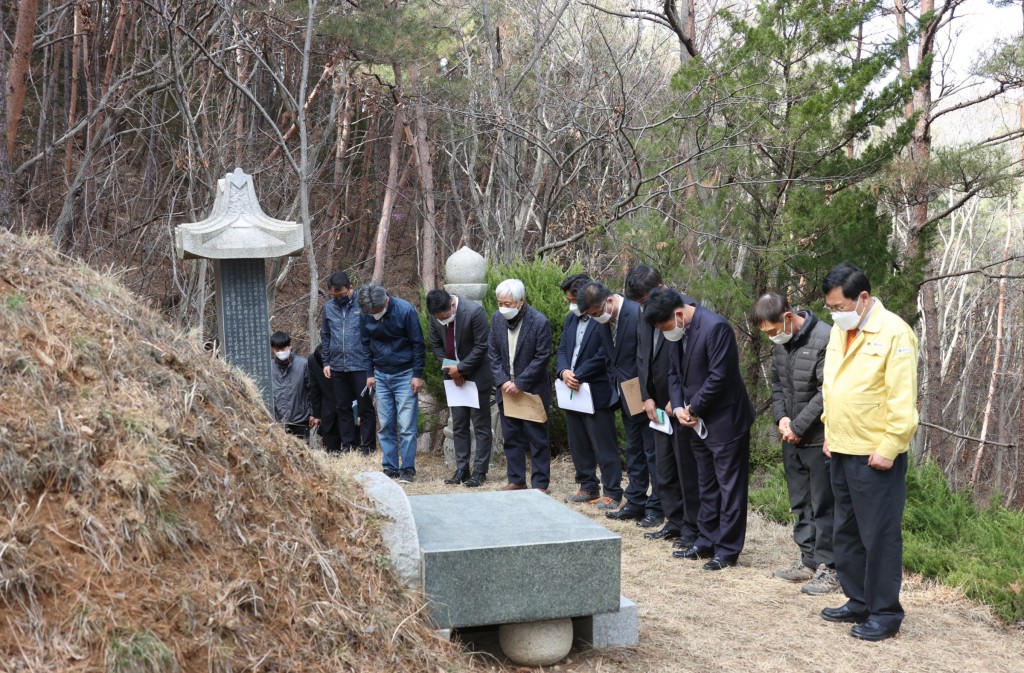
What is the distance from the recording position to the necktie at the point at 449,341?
8664 mm

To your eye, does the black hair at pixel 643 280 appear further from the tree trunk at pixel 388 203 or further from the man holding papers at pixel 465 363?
the tree trunk at pixel 388 203

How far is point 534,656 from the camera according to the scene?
4215 millimetres

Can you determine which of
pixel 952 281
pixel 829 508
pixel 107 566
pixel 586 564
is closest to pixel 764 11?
pixel 829 508

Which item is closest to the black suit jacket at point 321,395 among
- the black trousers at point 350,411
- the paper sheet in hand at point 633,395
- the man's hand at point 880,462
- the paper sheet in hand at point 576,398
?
the black trousers at point 350,411

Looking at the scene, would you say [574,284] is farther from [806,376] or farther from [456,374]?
[806,376]

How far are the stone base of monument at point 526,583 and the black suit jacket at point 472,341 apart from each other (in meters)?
4.09

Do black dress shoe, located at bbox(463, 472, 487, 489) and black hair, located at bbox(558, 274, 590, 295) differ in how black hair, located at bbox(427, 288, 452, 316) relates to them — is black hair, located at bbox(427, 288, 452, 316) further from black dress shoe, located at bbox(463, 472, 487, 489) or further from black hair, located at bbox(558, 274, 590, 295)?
black dress shoe, located at bbox(463, 472, 487, 489)

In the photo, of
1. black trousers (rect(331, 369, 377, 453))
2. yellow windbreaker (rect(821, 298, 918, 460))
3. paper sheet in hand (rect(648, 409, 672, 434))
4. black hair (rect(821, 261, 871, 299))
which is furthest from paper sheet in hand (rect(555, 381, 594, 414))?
black hair (rect(821, 261, 871, 299))

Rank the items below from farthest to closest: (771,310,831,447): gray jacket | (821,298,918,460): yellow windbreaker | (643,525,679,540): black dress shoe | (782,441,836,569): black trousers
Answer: (643,525,679,540): black dress shoe, (782,441,836,569): black trousers, (771,310,831,447): gray jacket, (821,298,918,460): yellow windbreaker

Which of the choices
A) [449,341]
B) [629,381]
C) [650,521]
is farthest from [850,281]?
[449,341]

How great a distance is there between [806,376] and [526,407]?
322cm

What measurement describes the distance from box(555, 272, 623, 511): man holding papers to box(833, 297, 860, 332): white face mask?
9.67ft

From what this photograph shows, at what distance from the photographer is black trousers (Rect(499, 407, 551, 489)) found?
8398 millimetres

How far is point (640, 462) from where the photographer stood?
7520 mm
